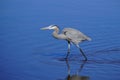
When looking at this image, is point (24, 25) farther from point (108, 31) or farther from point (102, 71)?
point (102, 71)

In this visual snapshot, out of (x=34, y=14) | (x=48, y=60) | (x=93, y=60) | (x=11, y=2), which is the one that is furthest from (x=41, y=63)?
(x=11, y=2)

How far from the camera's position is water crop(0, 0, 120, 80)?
10.6 m

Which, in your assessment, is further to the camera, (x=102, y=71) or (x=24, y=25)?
(x=24, y=25)

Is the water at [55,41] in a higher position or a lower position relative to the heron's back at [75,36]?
lower

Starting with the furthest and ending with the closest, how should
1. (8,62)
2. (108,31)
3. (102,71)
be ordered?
(108,31) < (8,62) < (102,71)

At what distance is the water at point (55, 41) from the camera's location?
10.6 m

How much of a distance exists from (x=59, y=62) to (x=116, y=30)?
376 centimetres

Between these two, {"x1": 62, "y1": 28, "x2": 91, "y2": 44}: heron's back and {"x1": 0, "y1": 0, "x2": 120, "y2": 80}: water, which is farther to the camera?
{"x1": 62, "y1": 28, "x2": 91, "y2": 44}: heron's back

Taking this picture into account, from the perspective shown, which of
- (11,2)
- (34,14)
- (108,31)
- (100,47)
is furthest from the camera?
(11,2)

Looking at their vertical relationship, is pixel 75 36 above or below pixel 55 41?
above

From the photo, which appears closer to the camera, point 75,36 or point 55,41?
point 75,36

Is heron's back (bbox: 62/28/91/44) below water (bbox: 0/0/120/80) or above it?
above

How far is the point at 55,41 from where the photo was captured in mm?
13312

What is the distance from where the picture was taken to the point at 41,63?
1124 cm
